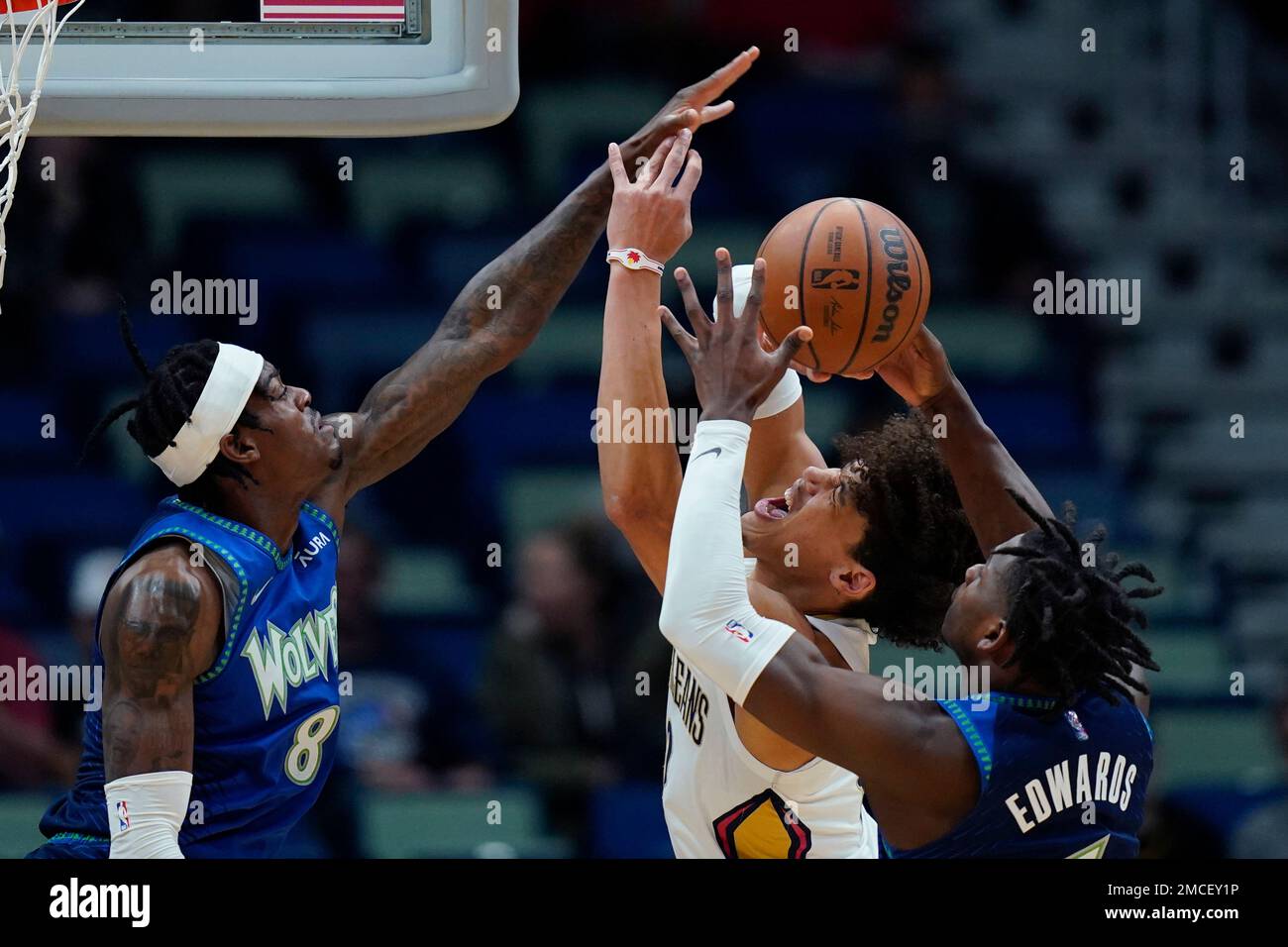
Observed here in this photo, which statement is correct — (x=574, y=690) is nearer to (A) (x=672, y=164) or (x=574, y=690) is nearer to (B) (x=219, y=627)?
(B) (x=219, y=627)

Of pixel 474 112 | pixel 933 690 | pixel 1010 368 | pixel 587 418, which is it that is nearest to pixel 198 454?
pixel 474 112

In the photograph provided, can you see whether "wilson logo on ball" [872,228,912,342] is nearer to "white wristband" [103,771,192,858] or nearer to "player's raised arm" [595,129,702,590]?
"player's raised arm" [595,129,702,590]

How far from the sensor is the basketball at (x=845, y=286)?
3.55m

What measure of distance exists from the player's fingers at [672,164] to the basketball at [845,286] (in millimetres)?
244

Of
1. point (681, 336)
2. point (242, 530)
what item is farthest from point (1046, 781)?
point (242, 530)

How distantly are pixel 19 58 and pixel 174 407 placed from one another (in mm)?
744

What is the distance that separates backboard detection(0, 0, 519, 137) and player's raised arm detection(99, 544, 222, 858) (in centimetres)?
98

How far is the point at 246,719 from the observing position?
3.59 meters

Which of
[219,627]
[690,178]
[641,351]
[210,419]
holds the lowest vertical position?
[219,627]

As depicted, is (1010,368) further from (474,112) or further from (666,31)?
(474,112)

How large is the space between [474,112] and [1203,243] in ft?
18.4

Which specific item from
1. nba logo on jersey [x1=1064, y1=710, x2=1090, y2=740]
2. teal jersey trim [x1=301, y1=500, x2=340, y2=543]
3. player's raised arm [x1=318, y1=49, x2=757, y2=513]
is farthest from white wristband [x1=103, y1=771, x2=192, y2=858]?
nba logo on jersey [x1=1064, y1=710, x2=1090, y2=740]

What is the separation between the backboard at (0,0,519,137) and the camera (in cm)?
372
